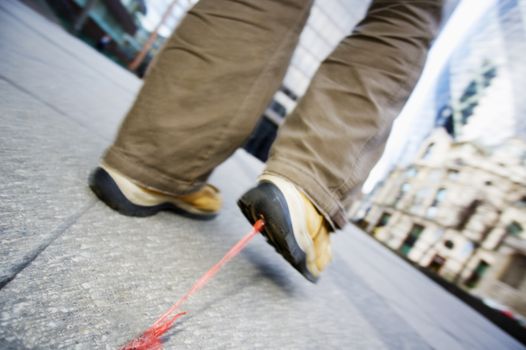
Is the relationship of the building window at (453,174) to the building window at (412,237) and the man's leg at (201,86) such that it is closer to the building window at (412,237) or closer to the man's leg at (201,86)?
the building window at (412,237)

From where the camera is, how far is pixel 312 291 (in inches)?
38.0

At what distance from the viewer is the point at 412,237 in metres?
19.4

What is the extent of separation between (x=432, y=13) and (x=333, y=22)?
2074 centimetres

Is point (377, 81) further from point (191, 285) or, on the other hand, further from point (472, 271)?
point (472, 271)

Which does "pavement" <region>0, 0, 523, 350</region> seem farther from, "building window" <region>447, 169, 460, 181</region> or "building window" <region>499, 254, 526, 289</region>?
"building window" <region>447, 169, 460, 181</region>

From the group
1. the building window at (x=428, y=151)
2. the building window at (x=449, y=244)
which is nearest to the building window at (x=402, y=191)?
the building window at (x=428, y=151)

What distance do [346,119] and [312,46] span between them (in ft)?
66.8

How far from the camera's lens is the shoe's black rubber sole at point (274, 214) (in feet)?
1.94

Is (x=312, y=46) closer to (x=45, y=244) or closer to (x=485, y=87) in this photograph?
(x=485, y=87)

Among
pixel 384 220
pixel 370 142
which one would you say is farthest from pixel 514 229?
pixel 370 142

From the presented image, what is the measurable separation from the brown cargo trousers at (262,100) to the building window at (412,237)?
69.3 ft

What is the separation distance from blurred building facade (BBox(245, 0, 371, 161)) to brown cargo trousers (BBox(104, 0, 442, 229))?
1659cm

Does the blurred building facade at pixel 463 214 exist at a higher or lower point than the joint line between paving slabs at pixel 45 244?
higher

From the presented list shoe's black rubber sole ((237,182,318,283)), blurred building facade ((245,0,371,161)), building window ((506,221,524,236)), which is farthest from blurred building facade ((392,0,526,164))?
shoe's black rubber sole ((237,182,318,283))
